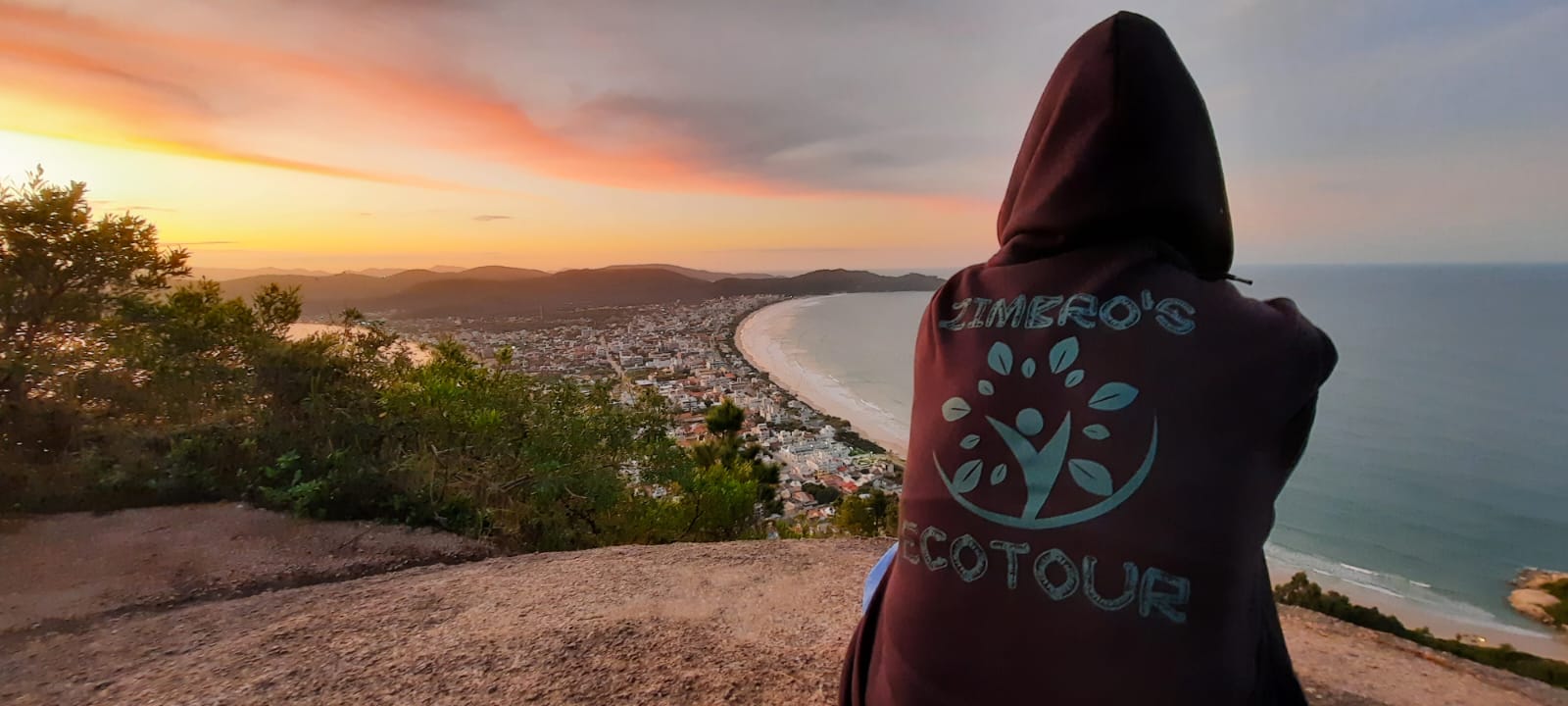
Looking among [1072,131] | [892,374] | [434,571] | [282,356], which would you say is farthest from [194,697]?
[892,374]

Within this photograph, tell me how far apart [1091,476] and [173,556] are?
5507 mm

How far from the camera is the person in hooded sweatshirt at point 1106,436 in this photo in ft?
3.79

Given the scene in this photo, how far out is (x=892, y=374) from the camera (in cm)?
2634

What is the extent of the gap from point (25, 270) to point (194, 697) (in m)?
5.18

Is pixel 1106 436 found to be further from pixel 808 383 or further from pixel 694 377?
pixel 808 383

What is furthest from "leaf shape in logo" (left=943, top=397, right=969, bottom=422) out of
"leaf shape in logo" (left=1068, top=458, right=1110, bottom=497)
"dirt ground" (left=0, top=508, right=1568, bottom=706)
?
"dirt ground" (left=0, top=508, right=1568, bottom=706)

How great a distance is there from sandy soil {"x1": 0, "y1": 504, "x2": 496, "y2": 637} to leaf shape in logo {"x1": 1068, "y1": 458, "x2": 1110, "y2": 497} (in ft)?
15.4

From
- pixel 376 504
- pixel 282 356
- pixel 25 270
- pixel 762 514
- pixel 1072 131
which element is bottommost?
pixel 762 514

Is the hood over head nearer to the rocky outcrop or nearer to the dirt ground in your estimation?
the dirt ground

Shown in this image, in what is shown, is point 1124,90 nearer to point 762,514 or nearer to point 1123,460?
point 1123,460

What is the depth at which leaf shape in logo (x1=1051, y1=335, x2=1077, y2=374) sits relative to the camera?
50.3 inches

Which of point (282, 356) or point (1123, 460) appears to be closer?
point (1123, 460)

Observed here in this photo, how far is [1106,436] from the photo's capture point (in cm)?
120

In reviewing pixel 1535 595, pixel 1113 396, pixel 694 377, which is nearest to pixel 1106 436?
pixel 1113 396
